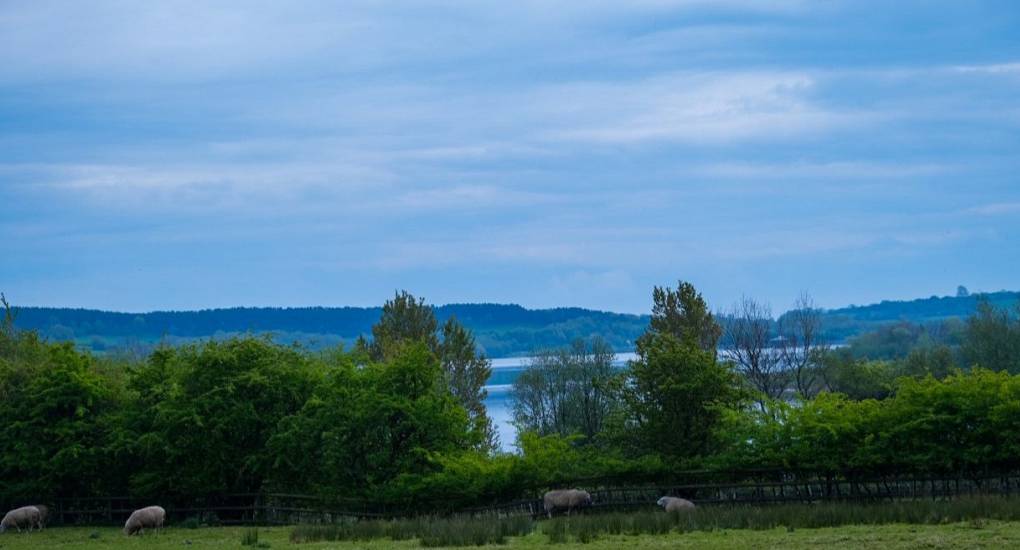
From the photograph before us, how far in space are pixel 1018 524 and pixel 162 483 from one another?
28937 millimetres

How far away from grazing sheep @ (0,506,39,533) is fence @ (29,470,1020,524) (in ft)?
12.6

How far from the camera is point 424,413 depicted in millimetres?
37062

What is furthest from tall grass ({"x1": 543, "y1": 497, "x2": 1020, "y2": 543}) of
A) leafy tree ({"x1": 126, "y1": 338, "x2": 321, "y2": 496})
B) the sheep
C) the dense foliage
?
the sheep

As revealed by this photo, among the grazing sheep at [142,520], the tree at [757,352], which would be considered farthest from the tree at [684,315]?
the grazing sheep at [142,520]

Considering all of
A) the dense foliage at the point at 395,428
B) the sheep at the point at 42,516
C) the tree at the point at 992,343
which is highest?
the tree at the point at 992,343

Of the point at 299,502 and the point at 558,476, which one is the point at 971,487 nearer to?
the point at 558,476

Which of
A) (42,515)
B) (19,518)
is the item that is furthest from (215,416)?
(19,518)

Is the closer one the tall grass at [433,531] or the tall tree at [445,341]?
the tall grass at [433,531]

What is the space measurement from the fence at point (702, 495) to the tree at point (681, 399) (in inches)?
101

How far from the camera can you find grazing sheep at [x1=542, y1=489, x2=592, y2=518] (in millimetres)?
31328

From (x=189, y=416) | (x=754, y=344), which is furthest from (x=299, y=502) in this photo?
(x=754, y=344)

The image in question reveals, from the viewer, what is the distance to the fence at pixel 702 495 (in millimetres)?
29797

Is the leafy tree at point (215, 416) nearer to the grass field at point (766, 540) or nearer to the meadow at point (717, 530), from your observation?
the grass field at point (766, 540)

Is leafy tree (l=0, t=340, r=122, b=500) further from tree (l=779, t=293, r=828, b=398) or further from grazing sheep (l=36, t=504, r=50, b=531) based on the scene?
tree (l=779, t=293, r=828, b=398)
